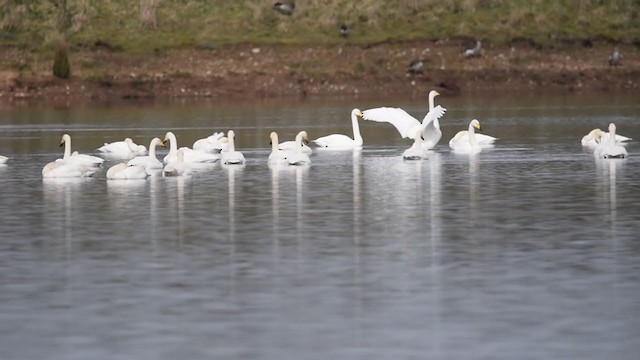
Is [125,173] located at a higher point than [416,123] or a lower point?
lower

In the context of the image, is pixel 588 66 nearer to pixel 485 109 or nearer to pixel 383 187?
pixel 485 109

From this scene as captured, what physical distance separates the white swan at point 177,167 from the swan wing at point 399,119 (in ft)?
22.0

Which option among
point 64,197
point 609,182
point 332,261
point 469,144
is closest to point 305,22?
point 469,144

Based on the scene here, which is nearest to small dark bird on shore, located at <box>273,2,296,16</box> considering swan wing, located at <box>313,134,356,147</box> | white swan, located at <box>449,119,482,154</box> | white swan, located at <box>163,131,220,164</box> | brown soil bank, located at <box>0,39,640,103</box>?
brown soil bank, located at <box>0,39,640,103</box>

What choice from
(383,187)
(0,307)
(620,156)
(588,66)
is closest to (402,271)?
(0,307)

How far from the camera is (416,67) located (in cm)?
5850

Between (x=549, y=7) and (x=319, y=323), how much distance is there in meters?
54.0

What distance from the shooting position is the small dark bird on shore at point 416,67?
58.5 m

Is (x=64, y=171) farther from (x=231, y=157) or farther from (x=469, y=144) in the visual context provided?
(x=469, y=144)

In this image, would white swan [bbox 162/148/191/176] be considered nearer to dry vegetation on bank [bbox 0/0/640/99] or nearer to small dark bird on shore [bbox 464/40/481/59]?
dry vegetation on bank [bbox 0/0/640/99]

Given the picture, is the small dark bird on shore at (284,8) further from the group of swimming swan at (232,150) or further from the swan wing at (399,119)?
the swan wing at (399,119)

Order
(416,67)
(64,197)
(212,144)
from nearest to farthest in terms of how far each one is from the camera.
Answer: (64,197), (212,144), (416,67)

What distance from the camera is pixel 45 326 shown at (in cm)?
1241

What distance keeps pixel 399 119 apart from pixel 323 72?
2658 cm
